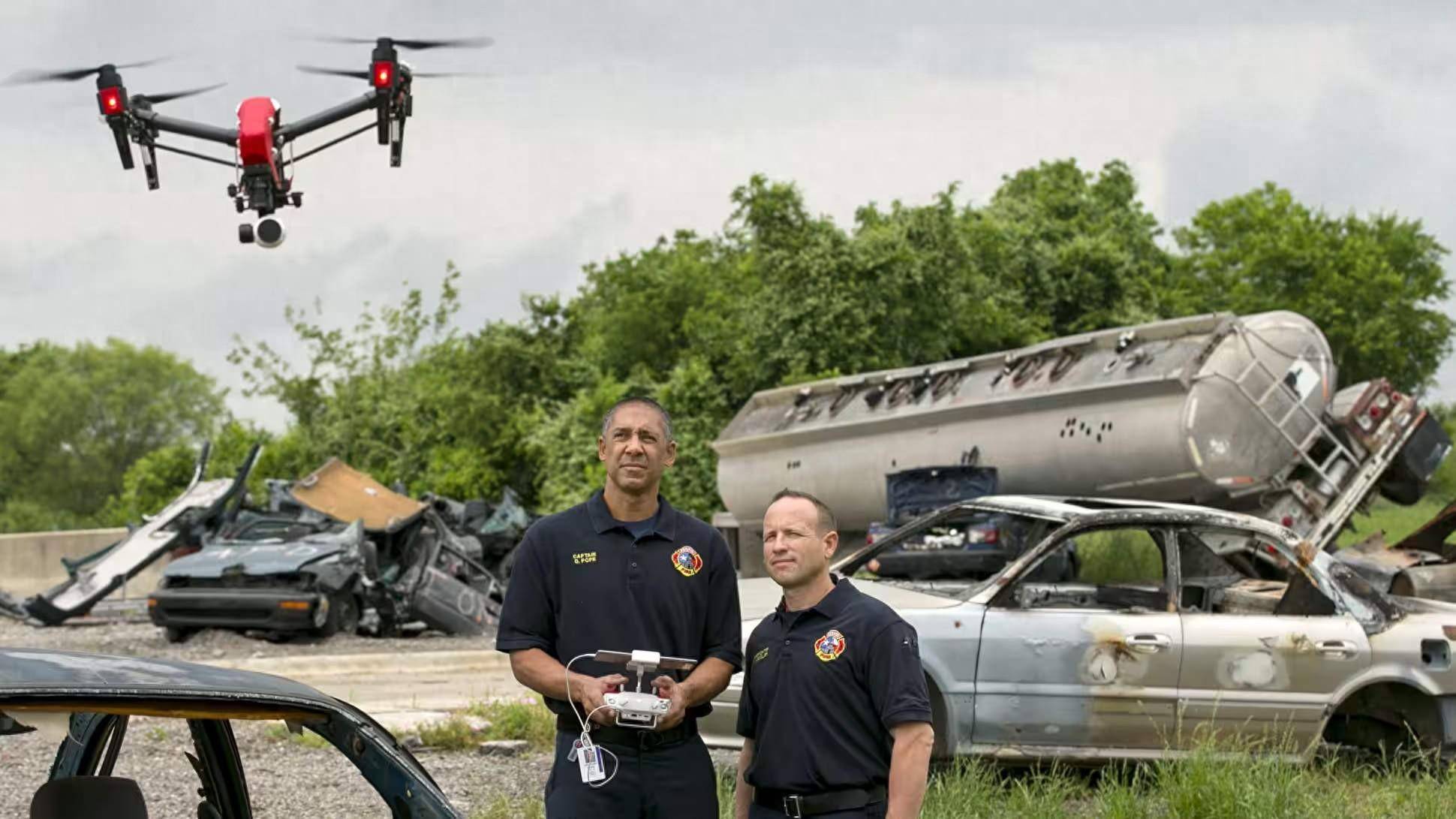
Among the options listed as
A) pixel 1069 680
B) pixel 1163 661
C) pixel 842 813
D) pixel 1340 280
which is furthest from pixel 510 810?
pixel 1340 280

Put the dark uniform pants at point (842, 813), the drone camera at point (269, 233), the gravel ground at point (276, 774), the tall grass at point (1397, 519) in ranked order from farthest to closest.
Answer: the tall grass at point (1397, 519), the drone camera at point (269, 233), the gravel ground at point (276, 774), the dark uniform pants at point (842, 813)

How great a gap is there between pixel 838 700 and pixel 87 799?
5.85 feet

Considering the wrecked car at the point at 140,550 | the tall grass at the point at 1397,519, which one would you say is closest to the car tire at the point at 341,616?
the wrecked car at the point at 140,550

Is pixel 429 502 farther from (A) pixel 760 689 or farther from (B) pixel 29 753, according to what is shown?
(A) pixel 760 689

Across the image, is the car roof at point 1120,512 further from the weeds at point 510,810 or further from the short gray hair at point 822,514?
the short gray hair at point 822,514

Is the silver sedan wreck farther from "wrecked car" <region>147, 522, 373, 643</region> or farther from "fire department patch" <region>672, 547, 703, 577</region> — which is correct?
"wrecked car" <region>147, 522, 373, 643</region>

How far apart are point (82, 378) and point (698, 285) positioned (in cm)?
5715

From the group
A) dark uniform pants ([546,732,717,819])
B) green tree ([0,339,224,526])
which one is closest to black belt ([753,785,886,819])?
dark uniform pants ([546,732,717,819])

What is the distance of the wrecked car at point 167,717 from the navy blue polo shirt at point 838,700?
1042mm

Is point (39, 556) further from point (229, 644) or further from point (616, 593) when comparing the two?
point (616, 593)

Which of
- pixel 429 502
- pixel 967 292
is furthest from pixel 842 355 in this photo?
pixel 429 502

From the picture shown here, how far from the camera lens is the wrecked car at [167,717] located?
304 centimetres

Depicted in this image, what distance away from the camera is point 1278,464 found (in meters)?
16.6

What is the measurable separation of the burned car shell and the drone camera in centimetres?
346
